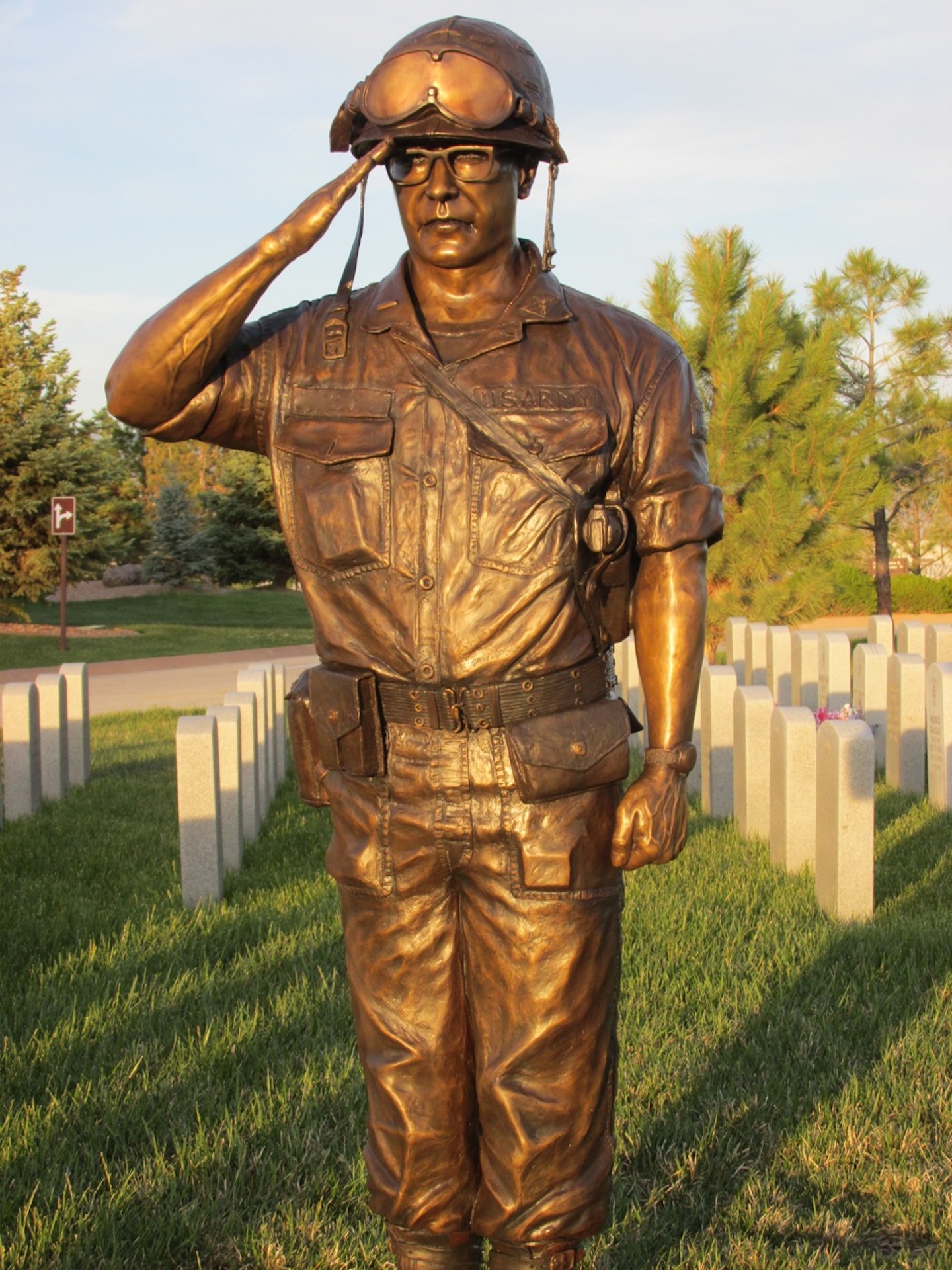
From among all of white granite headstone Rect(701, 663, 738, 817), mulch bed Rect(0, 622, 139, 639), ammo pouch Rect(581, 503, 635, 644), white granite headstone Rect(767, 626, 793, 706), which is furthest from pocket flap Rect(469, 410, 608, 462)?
mulch bed Rect(0, 622, 139, 639)

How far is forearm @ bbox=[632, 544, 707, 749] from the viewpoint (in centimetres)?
302

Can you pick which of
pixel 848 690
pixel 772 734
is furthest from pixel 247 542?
pixel 772 734

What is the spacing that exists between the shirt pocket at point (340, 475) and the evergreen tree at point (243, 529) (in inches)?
1329

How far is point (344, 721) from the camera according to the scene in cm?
291

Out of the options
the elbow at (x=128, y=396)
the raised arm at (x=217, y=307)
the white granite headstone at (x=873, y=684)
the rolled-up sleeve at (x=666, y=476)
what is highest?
the raised arm at (x=217, y=307)

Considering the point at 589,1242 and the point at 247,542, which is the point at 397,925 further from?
the point at 247,542

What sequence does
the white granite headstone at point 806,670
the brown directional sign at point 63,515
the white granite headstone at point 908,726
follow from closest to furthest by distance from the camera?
the white granite headstone at point 908,726 → the white granite headstone at point 806,670 → the brown directional sign at point 63,515

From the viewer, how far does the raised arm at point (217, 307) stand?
2.81 m

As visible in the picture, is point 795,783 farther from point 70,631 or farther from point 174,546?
point 174,546

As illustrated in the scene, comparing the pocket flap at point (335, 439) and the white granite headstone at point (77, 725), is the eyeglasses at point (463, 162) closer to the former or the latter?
the pocket flap at point (335, 439)

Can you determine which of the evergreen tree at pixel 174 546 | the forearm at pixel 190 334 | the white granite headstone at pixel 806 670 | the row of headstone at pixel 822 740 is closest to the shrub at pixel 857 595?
the row of headstone at pixel 822 740

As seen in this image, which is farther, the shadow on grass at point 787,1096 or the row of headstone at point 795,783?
the row of headstone at point 795,783

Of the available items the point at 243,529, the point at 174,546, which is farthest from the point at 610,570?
the point at 243,529

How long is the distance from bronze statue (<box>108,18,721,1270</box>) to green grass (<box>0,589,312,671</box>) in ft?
56.9
